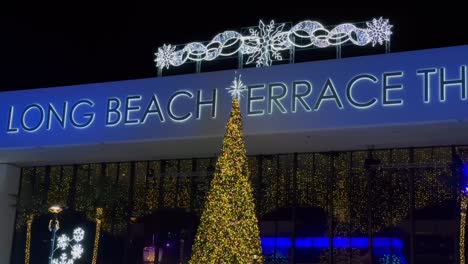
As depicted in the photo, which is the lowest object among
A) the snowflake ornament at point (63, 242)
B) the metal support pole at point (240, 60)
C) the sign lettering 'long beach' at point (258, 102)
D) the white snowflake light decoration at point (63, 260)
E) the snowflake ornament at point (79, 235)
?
the white snowflake light decoration at point (63, 260)

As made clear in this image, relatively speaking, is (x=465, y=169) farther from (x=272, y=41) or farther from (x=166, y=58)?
(x=166, y=58)

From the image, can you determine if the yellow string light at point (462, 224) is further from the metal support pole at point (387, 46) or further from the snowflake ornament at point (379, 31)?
the snowflake ornament at point (379, 31)

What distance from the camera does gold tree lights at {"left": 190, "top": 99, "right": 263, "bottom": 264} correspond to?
15148 mm

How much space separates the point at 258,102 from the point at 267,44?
1.86 m

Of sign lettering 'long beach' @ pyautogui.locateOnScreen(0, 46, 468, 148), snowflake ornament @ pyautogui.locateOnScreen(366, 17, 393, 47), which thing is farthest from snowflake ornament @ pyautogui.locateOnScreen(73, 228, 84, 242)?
snowflake ornament @ pyautogui.locateOnScreen(366, 17, 393, 47)

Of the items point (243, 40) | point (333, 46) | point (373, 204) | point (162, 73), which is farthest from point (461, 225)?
point (162, 73)

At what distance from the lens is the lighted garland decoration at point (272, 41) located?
18.0 meters

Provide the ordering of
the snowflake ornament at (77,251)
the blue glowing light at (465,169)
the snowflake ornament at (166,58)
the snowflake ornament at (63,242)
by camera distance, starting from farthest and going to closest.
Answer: the snowflake ornament at (63,242), the snowflake ornament at (77,251), the snowflake ornament at (166,58), the blue glowing light at (465,169)

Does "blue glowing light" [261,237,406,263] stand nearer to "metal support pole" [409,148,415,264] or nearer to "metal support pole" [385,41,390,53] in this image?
"metal support pole" [409,148,415,264]

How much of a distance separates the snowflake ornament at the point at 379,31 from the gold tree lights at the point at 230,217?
4419 mm

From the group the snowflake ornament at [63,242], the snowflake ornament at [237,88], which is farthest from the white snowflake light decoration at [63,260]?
the snowflake ornament at [237,88]

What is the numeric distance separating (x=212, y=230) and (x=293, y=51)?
5535mm

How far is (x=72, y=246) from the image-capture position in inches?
890

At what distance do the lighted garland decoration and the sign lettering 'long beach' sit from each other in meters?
1.14
